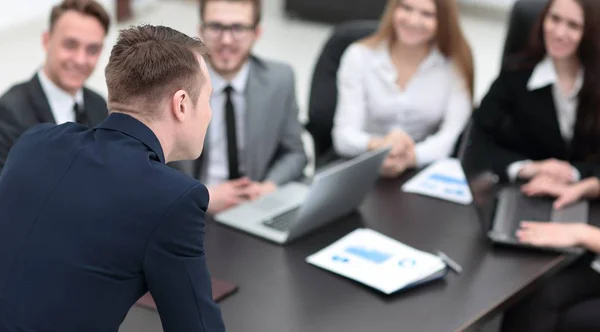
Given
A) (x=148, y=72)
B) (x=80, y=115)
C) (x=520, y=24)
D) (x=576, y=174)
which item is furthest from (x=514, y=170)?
(x=148, y=72)

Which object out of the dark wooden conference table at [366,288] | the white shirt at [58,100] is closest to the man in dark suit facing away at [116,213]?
the dark wooden conference table at [366,288]

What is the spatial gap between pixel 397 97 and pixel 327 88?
34 centimetres

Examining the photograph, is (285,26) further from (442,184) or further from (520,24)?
(442,184)

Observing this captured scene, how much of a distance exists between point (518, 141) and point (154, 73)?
1.91 meters

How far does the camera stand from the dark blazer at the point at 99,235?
5.00 feet

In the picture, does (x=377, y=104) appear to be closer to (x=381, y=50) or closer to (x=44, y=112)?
(x=381, y=50)

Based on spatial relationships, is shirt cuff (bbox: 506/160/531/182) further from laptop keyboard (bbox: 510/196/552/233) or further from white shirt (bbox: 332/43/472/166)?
white shirt (bbox: 332/43/472/166)

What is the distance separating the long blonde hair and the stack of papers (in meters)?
0.39

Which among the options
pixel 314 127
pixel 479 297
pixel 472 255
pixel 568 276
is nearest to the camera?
pixel 479 297

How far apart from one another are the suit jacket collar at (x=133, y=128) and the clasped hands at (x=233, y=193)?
1.03 meters

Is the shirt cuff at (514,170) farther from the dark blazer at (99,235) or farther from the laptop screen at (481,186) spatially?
the dark blazer at (99,235)

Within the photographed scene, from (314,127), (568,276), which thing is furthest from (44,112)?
(568,276)

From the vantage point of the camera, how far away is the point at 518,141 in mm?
3193

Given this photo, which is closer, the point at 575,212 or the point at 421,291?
the point at 421,291
